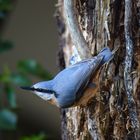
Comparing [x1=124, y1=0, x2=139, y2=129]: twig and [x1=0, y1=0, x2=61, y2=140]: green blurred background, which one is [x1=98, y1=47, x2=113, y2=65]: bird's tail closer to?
[x1=124, y1=0, x2=139, y2=129]: twig

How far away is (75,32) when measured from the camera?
3.01 ft

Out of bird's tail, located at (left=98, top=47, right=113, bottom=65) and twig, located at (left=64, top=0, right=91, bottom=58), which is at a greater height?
twig, located at (left=64, top=0, right=91, bottom=58)

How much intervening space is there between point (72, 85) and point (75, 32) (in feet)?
0.44

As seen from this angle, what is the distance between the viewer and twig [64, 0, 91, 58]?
911 mm

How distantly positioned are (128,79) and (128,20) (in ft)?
0.37

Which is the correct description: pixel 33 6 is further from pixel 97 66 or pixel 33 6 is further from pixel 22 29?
pixel 97 66

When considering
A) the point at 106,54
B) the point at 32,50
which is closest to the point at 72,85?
the point at 106,54

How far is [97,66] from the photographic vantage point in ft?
2.72

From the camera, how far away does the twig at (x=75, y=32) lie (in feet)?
2.99

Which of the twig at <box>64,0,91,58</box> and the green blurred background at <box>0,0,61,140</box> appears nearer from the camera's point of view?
the twig at <box>64,0,91,58</box>

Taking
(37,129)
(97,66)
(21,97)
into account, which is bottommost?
(37,129)

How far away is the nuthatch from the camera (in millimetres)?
826

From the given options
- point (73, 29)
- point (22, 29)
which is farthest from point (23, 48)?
point (73, 29)

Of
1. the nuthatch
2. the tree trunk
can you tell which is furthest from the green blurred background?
→ the nuthatch
